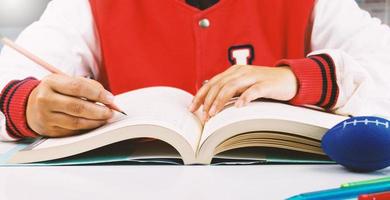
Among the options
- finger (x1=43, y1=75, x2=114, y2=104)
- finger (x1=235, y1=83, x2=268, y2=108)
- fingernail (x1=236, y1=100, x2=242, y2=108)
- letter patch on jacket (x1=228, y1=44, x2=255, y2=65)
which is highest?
finger (x1=43, y1=75, x2=114, y2=104)

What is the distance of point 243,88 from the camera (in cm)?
65

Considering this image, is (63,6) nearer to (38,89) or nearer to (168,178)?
(38,89)

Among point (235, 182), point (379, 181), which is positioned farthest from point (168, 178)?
point (379, 181)

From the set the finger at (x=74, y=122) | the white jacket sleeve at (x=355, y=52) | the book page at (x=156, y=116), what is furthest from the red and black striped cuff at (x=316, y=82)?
the finger at (x=74, y=122)

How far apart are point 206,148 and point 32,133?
0.25 m

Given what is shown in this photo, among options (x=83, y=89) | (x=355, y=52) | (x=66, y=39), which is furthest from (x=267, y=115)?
(x=66, y=39)

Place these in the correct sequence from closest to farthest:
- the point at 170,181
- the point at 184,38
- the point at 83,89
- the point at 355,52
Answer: the point at 170,181 < the point at 83,89 < the point at 355,52 < the point at 184,38

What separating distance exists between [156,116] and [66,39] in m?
0.50

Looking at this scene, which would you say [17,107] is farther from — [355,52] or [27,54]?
[355,52]

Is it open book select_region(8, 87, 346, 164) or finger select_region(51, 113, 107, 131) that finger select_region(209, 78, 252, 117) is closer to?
open book select_region(8, 87, 346, 164)

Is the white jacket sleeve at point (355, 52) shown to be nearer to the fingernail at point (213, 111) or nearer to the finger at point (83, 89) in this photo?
the fingernail at point (213, 111)

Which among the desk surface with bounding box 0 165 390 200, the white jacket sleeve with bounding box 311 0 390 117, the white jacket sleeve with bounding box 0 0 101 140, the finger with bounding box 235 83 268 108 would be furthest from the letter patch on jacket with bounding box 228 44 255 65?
the desk surface with bounding box 0 165 390 200

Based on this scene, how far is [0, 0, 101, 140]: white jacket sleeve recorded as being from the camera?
968mm

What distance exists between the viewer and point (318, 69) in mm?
697
